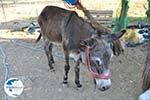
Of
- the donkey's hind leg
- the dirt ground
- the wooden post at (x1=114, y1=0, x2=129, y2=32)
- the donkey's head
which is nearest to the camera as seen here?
the donkey's head

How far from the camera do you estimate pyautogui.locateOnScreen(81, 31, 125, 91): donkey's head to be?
17.5 ft

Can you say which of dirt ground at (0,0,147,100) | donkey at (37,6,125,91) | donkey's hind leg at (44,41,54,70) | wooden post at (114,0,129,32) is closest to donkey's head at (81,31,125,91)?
donkey at (37,6,125,91)

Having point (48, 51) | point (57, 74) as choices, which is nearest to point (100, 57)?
point (57, 74)

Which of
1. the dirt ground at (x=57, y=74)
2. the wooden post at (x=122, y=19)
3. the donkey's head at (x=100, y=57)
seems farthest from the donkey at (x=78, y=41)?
the wooden post at (x=122, y=19)

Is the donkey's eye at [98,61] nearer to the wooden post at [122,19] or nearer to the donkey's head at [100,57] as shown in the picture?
the donkey's head at [100,57]

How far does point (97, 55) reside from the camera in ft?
17.6

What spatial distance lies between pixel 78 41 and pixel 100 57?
2.72 ft

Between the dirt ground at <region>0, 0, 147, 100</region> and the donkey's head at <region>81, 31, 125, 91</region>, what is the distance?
0.87 m

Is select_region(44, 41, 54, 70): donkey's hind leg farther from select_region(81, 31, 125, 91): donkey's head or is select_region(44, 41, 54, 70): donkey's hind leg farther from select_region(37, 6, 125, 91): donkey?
select_region(81, 31, 125, 91): donkey's head

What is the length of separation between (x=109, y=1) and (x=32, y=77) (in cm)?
656

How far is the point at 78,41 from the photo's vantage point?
20.0ft

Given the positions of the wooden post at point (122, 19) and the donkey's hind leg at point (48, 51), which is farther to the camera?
the wooden post at point (122, 19)

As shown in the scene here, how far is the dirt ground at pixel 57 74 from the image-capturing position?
6258 mm

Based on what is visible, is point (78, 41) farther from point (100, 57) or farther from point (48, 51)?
point (48, 51)
